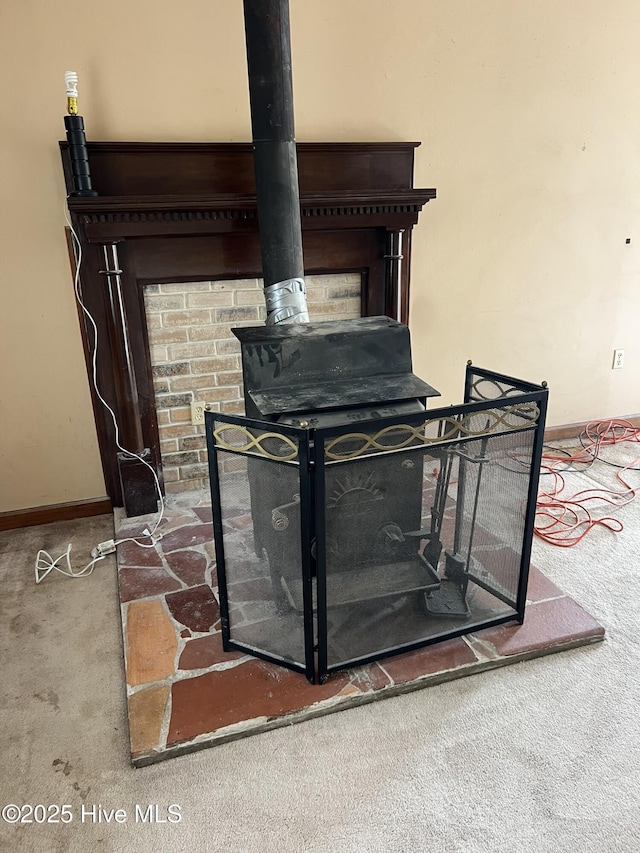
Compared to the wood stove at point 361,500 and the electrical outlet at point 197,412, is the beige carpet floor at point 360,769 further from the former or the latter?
the electrical outlet at point 197,412

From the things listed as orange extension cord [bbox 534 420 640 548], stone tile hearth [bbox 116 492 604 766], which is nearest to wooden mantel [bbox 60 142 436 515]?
stone tile hearth [bbox 116 492 604 766]

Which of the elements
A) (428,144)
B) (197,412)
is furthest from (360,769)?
(428,144)

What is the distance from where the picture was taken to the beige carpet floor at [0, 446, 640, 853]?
1278mm

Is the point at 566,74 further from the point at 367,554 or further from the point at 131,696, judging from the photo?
the point at 131,696

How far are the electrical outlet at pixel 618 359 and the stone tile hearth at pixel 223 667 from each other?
67.9 inches

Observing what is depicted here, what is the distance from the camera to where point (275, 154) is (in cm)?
189

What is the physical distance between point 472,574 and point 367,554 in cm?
43

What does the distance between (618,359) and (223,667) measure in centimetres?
272

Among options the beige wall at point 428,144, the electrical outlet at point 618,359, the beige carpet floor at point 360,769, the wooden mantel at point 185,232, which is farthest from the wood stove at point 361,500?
the electrical outlet at point 618,359

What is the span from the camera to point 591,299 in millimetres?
3107

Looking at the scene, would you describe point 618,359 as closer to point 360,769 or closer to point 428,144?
point 428,144

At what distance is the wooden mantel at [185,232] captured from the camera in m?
2.15

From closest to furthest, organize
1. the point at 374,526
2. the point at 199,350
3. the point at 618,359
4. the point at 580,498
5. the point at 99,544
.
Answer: the point at 374,526
the point at 99,544
the point at 199,350
the point at 580,498
the point at 618,359

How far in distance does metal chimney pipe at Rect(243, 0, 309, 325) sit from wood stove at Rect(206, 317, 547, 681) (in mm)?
233
